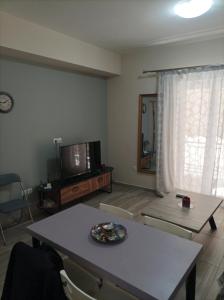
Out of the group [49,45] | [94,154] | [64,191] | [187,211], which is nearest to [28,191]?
[64,191]

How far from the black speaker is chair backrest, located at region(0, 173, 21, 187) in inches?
54.0

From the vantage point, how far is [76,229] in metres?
1.69

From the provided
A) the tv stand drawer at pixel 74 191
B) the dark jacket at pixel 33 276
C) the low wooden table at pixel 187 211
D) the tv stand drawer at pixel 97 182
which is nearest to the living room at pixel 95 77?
the tv stand drawer at pixel 97 182

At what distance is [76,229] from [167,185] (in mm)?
2846

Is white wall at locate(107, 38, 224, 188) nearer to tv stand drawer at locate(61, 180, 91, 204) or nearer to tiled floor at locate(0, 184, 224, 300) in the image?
tiled floor at locate(0, 184, 224, 300)

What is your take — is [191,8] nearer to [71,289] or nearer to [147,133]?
[147,133]

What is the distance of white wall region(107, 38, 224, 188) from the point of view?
3.70 metres

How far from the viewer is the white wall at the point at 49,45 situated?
2.64m

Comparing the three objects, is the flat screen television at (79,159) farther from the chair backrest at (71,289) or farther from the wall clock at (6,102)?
the chair backrest at (71,289)

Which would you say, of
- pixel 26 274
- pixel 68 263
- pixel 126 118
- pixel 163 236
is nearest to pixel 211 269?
pixel 163 236

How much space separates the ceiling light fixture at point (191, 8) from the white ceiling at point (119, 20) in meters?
0.08

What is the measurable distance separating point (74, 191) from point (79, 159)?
57 centimetres

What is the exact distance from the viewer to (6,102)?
10.1 ft

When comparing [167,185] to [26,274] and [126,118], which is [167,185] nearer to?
[126,118]
